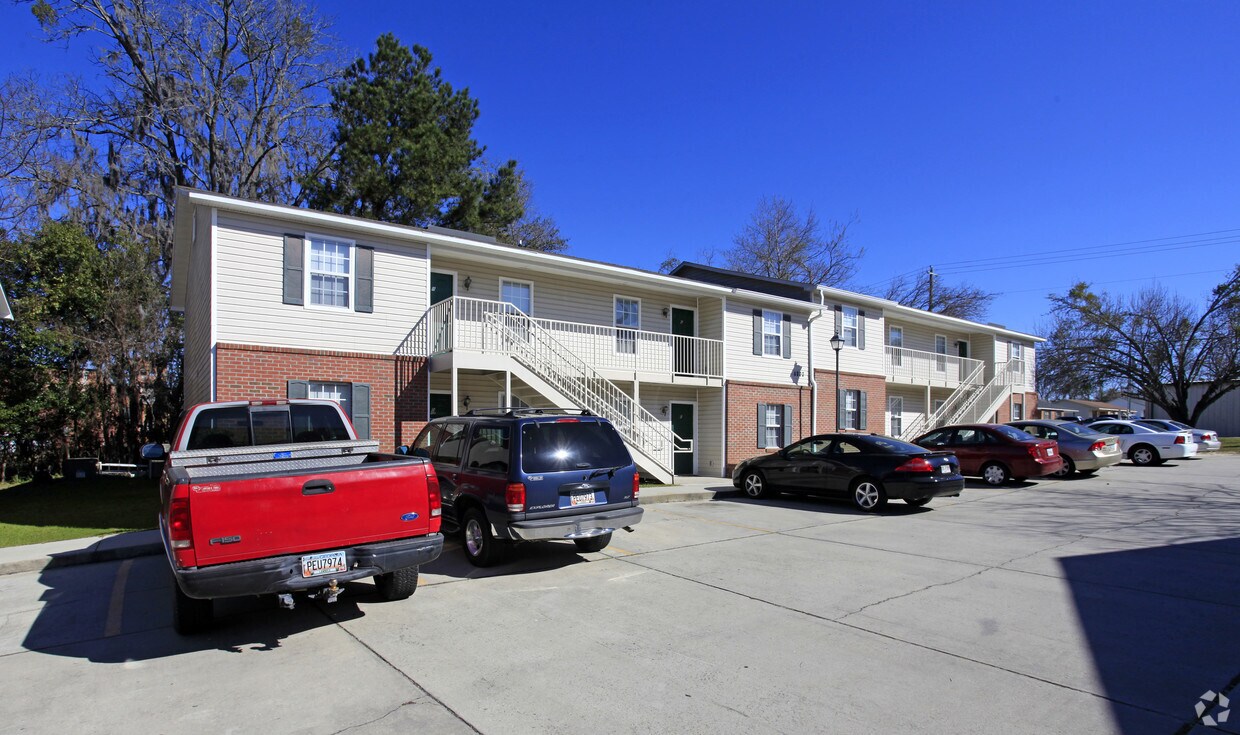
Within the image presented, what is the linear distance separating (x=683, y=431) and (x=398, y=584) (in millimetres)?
13785

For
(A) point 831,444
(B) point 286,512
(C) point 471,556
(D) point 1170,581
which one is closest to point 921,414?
(A) point 831,444

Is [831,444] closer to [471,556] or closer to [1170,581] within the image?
[1170,581]

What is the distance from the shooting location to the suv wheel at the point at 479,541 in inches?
297

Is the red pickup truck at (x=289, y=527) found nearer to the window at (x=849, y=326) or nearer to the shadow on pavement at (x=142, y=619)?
the shadow on pavement at (x=142, y=619)

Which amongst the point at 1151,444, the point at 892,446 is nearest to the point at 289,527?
the point at 892,446

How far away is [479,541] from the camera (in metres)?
7.68

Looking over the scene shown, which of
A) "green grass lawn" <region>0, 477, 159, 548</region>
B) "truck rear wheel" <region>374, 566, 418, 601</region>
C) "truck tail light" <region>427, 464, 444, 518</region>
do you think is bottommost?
"green grass lawn" <region>0, 477, 159, 548</region>

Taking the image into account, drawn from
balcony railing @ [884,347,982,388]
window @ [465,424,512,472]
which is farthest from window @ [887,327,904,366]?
window @ [465,424,512,472]

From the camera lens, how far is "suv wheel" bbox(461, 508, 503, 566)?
753cm

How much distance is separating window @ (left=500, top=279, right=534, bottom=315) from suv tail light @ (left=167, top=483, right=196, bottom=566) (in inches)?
451

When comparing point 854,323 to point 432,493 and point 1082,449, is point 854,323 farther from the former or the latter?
point 432,493

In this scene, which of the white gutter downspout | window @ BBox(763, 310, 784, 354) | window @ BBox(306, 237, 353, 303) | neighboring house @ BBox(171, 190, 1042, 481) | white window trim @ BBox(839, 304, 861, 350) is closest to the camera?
neighboring house @ BBox(171, 190, 1042, 481)

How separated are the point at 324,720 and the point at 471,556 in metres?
4.01

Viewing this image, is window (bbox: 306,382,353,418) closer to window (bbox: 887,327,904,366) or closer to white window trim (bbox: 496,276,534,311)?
white window trim (bbox: 496,276,534,311)
